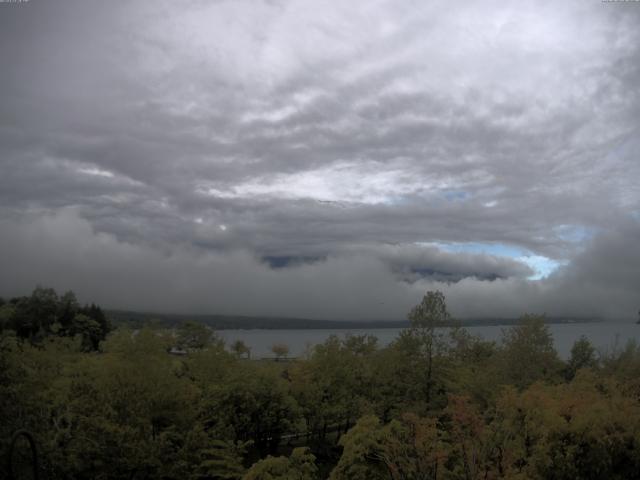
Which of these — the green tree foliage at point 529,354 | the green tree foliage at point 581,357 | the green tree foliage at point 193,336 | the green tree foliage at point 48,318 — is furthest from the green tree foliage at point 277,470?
the green tree foliage at point 48,318

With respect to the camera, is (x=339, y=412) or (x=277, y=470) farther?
(x=339, y=412)

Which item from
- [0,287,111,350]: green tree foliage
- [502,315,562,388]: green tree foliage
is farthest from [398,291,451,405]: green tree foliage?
[0,287,111,350]: green tree foliage

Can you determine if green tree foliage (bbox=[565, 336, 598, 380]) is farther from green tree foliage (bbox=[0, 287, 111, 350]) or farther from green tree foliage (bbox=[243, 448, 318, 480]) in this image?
green tree foliage (bbox=[0, 287, 111, 350])

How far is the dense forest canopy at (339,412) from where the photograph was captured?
21219 mm

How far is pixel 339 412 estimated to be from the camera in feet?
129

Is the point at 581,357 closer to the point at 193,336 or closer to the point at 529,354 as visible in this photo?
the point at 529,354

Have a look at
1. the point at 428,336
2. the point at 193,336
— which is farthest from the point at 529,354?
the point at 193,336

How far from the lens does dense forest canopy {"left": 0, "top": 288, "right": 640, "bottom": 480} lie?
69.6 feet

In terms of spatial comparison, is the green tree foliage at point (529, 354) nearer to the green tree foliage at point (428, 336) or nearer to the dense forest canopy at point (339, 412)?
the dense forest canopy at point (339, 412)

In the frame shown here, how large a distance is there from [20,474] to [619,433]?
2227 cm

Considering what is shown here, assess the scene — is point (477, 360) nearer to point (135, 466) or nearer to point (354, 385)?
point (354, 385)

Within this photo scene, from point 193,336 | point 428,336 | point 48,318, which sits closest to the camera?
point 428,336

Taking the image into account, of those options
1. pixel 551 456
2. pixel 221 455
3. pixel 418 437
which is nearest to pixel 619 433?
pixel 551 456

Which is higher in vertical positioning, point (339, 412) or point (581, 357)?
point (581, 357)
